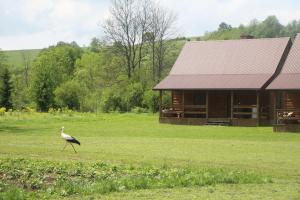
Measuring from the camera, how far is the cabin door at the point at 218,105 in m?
42.9

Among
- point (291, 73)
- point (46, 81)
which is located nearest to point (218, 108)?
point (291, 73)

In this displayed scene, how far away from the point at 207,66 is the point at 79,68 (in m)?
47.8

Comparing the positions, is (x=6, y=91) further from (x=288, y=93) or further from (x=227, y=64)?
(x=288, y=93)

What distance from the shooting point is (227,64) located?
4347 cm

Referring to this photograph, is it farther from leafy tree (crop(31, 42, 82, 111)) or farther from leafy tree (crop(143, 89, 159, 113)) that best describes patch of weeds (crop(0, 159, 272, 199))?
leafy tree (crop(31, 42, 82, 111))

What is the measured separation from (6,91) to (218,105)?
35.5m

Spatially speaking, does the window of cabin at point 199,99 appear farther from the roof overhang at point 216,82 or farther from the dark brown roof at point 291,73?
the dark brown roof at point 291,73

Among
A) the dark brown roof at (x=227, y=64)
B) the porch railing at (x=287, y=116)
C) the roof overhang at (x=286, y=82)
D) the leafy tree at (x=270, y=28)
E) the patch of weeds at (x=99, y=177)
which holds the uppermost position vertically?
the leafy tree at (x=270, y=28)

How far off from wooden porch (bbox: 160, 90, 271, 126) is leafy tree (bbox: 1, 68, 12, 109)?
31.1m

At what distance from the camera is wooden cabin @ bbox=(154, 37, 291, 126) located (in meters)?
40.1

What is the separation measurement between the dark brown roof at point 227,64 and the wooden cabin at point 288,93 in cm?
118

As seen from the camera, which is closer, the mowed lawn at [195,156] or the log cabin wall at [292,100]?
the mowed lawn at [195,156]

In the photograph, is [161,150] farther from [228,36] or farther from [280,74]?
[228,36]

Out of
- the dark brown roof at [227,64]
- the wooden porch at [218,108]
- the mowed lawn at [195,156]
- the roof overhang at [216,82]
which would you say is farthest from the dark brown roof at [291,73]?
the mowed lawn at [195,156]
